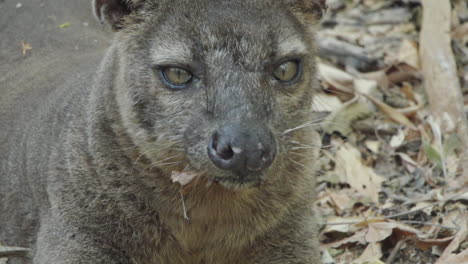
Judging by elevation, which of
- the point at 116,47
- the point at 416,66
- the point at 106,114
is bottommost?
the point at 416,66

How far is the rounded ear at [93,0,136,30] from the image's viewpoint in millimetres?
5211

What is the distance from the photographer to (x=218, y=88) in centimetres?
459

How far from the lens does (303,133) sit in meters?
5.32

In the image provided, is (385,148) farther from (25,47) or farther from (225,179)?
(225,179)

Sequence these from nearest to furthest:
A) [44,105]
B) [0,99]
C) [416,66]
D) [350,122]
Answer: [44,105] < [0,99] < [350,122] < [416,66]

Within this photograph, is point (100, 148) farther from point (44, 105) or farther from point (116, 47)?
point (44, 105)

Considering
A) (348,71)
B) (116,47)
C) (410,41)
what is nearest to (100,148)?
(116,47)

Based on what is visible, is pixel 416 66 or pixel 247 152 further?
pixel 416 66

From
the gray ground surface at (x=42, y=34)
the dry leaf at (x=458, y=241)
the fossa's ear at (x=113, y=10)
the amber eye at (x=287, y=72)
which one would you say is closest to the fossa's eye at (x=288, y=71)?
the amber eye at (x=287, y=72)

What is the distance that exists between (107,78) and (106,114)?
26 centimetres

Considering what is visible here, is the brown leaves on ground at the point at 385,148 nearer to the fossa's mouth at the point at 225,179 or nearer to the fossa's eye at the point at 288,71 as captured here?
the fossa's eye at the point at 288,71

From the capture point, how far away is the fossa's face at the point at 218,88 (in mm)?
4398

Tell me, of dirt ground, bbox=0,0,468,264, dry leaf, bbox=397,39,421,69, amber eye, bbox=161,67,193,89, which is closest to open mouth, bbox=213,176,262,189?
amber eye, bbox=161,67,193,89

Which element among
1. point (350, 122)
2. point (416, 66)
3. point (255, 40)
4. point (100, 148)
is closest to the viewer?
point (255, 40)
